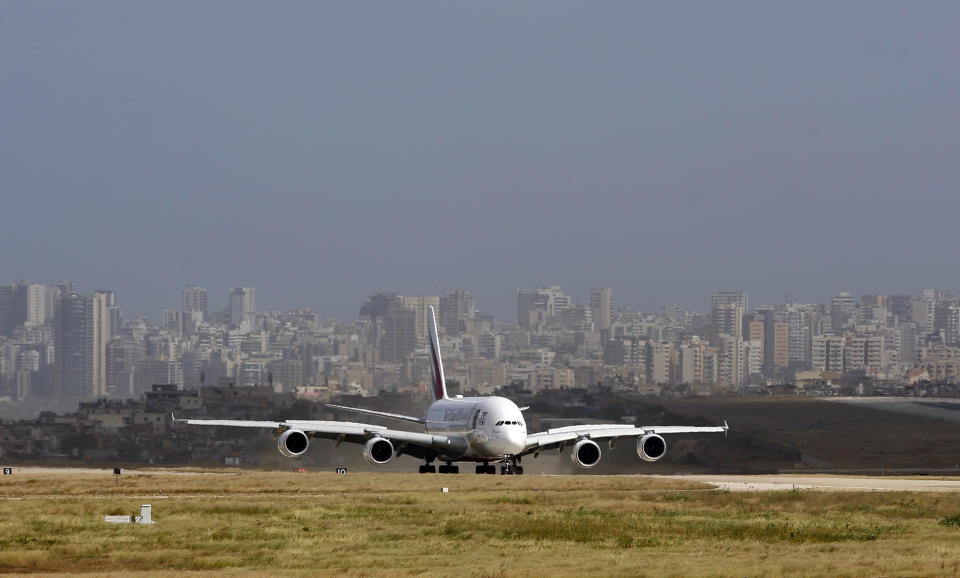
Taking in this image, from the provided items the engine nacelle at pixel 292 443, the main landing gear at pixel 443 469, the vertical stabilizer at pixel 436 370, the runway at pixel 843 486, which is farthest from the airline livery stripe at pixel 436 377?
the runway at pixel 843 486

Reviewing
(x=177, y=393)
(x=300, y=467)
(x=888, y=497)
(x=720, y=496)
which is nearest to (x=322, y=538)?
(x=720, y=496)

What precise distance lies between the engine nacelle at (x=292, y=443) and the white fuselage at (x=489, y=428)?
686cm

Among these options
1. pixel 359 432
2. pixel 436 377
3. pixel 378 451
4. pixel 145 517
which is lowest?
pixel 378 451

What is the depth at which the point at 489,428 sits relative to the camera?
60875 mm

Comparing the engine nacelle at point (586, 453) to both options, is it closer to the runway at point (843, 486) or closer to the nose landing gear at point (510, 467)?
the nose landing gear at point (510, 467)

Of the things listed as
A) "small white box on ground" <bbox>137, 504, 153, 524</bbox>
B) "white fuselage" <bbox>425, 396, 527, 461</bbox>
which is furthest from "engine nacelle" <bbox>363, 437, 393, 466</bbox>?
"small white box on ground" <bbox>137, 504, 153, 524</bbox>

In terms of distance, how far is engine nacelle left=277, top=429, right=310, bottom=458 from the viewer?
61812 mm

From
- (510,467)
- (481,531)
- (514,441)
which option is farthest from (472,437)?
(481,531)

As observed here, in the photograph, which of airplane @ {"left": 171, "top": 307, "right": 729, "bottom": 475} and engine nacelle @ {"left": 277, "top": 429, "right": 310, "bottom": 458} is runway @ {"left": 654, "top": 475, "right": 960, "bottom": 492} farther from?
engine nacelle @ {"left": 277, "top": 429, "right": 310, "bottom": 458}

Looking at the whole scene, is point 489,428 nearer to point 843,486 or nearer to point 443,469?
point 443,469

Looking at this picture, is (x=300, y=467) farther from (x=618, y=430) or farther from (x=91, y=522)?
(x=91, y=522)

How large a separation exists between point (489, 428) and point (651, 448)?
903cm

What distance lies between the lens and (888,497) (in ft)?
145

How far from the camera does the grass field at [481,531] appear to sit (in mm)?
27734
